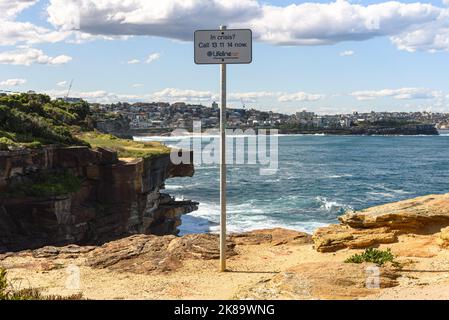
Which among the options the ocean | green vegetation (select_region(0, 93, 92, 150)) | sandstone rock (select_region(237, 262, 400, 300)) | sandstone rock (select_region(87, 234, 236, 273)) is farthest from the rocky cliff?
sandstone rock (select_region(237, 262, 400, 300))

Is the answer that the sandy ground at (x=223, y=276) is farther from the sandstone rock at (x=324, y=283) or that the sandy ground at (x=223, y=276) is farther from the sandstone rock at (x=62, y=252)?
the sandstone rock at (x=62, y=252)

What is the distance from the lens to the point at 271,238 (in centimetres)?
1364

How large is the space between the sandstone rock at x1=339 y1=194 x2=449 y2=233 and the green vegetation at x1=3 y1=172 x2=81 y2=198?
604 inches

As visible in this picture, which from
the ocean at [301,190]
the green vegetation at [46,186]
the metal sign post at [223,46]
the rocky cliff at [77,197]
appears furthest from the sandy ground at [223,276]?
the ocean at [301,190]

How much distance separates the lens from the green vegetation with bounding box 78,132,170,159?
31.0 metres

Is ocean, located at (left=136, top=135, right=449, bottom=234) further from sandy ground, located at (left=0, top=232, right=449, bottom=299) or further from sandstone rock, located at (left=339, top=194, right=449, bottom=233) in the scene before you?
sandy ground, located at (left=0, top=232, right=449, bottom=299)

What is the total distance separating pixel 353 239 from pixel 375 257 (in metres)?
1.61

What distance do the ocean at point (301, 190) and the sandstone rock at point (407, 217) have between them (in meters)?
21.2

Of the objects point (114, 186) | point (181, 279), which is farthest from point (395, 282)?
point (114, 186)

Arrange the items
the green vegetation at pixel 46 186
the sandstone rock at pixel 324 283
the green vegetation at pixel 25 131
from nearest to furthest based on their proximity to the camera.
A: the sandstone rock at pixel 324 283 → the green vegetation at pixel 46 186 → the green vegetation at pixel 25 131

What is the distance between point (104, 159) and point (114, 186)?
147cm

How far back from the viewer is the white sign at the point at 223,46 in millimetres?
9734

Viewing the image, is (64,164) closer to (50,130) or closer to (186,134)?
(50,130)

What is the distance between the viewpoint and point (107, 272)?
35.7 feet
